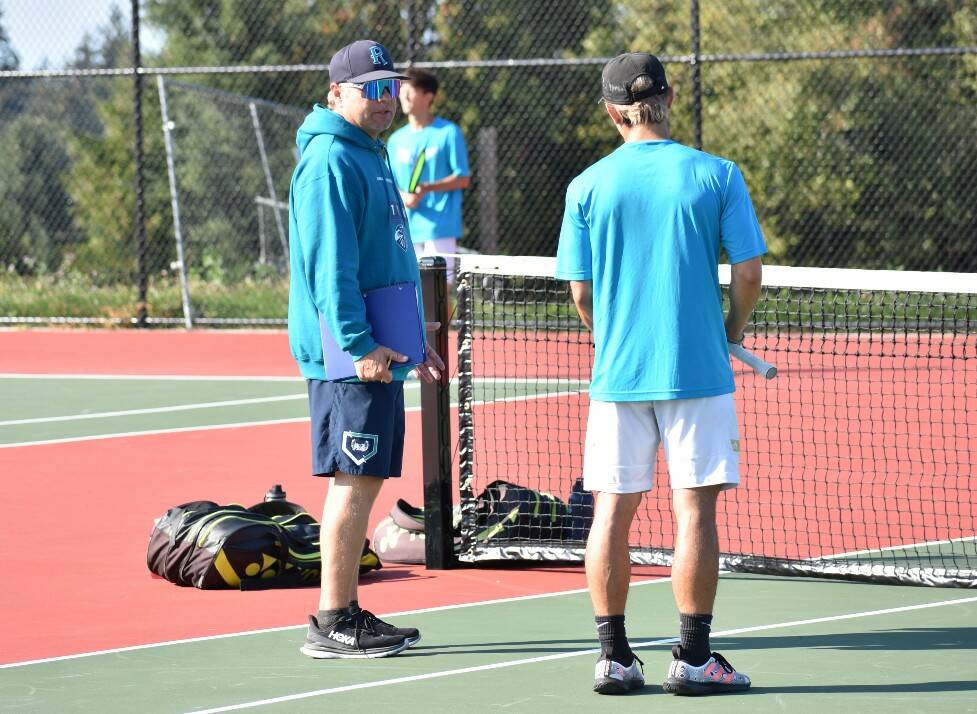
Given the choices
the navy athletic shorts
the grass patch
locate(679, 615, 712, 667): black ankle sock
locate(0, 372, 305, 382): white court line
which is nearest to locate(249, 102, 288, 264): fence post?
the grass patch

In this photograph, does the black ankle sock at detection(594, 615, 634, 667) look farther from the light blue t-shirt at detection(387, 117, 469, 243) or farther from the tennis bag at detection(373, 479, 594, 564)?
the light blue t-shirt at detection(387, 117, 469, 243)

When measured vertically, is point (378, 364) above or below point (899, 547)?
above

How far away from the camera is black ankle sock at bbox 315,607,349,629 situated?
499 centimetres

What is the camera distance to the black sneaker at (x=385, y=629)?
5020 millimetres

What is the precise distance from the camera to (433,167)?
11.4m

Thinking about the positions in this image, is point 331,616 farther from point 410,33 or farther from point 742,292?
point 410,33

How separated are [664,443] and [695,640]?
0.58 m

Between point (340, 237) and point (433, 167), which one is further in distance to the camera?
point (433, 167)

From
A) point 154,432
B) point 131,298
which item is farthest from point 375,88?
point 131,298

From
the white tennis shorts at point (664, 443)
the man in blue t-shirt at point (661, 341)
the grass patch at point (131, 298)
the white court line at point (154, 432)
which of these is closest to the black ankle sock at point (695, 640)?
the man in blue t-shirt at point (661, 341)

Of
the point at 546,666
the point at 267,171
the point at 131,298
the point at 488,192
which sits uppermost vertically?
the point at 267,171

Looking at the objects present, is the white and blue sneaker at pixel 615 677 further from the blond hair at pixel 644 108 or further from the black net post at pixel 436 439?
the black net post at pixel 436 439

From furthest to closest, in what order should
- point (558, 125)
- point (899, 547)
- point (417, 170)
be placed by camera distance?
point (558, 125) < point (417, 170) < point (899, 547)

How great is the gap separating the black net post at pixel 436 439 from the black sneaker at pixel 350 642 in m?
1.30
